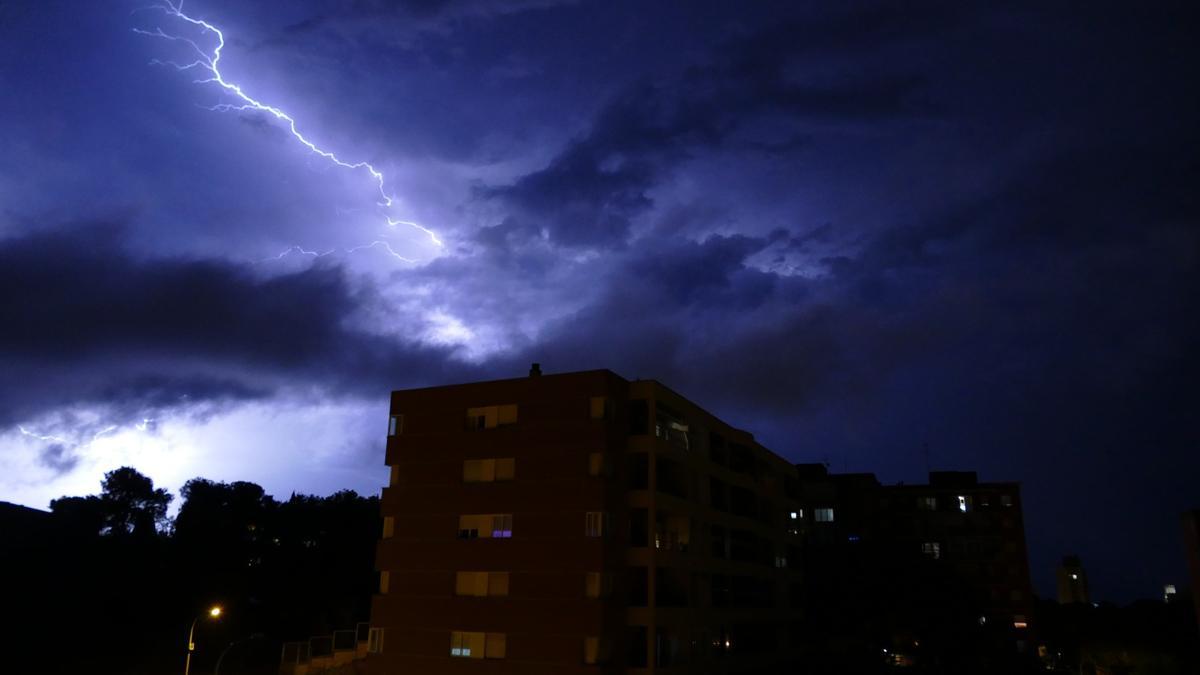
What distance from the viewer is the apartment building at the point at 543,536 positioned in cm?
4206

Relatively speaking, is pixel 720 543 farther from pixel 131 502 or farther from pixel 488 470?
pixel 131 502

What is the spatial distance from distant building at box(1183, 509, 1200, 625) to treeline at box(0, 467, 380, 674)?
2243 inches

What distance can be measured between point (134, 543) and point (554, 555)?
195 ft

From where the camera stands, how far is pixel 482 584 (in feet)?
143

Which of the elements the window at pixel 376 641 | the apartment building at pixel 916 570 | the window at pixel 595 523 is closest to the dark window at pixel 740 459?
the apartment building at pixel 916 570

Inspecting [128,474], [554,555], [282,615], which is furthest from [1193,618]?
[128,474]

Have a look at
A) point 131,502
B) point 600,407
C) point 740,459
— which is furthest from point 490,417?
point 131,502

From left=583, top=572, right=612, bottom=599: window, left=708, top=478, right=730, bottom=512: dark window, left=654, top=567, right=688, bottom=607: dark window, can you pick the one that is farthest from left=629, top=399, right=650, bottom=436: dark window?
left=708, top=478, right=730, bottom=512: dark window

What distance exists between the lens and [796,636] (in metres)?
67.9

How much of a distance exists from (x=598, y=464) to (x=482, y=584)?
8.67 meters

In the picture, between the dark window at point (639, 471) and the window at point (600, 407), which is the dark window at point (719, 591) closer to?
the dark window at point (639, 471)

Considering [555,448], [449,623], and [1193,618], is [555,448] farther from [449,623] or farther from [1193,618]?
[1193,618]

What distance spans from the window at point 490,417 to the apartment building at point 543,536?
0.07 m

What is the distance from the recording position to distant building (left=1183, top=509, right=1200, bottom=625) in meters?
34.4
